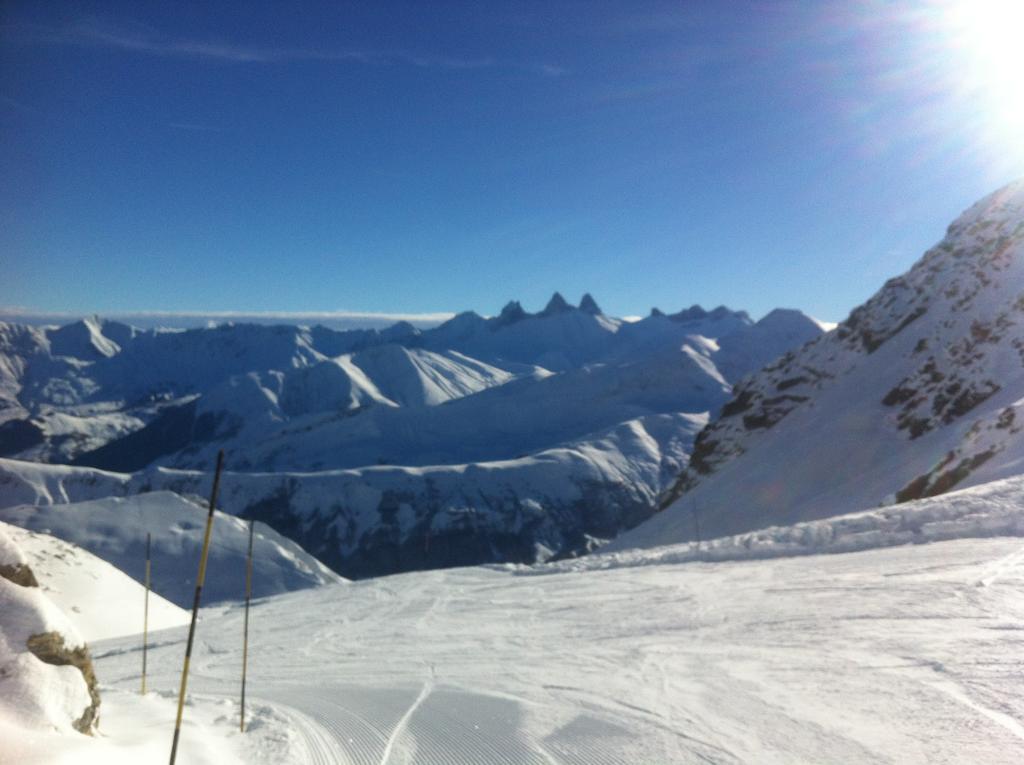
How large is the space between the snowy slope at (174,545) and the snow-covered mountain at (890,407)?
34.7 meters

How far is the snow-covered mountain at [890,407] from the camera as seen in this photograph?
41.5m

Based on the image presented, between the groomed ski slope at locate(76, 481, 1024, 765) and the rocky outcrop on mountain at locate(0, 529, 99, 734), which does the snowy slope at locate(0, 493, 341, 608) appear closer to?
the groomed ski slope at locate(76, 481, 1024, 765)

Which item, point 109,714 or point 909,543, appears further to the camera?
point 909,543

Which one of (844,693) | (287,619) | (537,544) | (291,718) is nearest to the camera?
(844,693)

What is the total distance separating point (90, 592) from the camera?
38.6 m

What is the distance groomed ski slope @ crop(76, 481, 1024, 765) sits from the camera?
913 centimetres

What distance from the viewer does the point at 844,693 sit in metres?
10.2

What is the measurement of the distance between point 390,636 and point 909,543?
15.5m

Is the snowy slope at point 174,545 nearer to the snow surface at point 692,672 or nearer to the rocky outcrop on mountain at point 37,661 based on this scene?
the snow surface at point 692,672

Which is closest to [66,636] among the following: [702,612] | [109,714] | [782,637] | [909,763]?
[109,714]

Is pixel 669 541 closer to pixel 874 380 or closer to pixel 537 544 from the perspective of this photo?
pixel 874 380

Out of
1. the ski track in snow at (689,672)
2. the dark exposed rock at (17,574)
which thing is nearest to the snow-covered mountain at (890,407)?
the ski track in snow at (689,672)

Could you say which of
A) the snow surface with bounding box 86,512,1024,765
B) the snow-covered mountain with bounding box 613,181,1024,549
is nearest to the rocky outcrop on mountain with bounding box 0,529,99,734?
the snow surface with bounding box 86,512,1024,765

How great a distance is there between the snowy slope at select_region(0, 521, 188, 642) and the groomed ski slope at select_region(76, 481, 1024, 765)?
14553 millimetres
